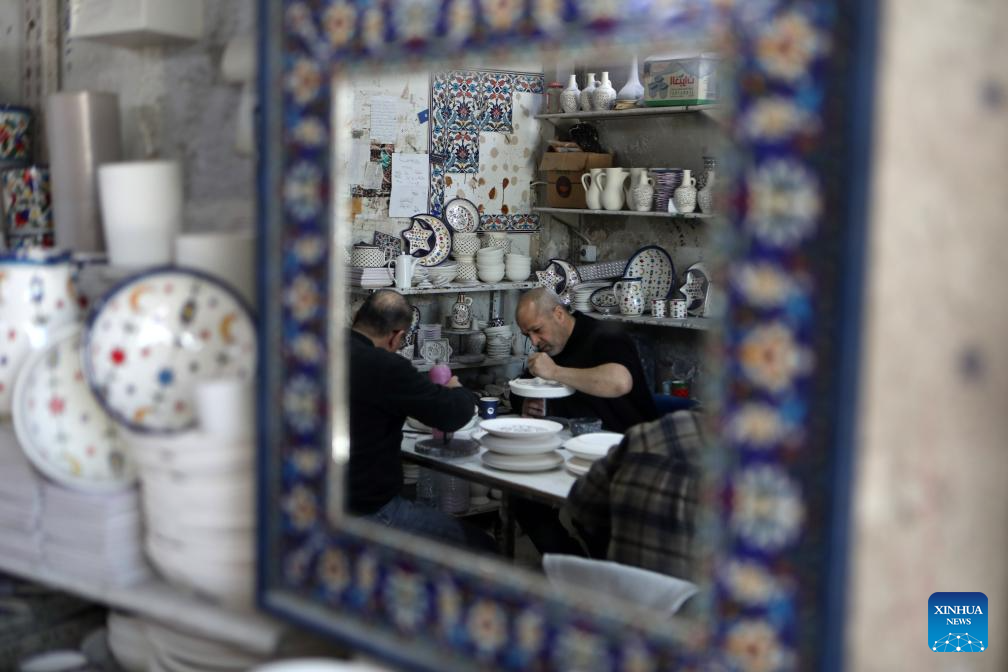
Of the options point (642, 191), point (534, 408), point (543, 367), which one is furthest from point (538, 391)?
point (642, 191)

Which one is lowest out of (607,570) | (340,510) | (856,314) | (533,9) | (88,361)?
(607,570)

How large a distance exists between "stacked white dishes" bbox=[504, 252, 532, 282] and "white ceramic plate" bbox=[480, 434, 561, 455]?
104 inches

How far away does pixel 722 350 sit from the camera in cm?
110

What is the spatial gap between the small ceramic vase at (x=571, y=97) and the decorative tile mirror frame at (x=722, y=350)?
4405 millimetres

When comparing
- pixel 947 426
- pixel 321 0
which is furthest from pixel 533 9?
pixel 947 426

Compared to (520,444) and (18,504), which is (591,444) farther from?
(18,504)

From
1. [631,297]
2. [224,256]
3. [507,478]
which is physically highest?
[224,256]

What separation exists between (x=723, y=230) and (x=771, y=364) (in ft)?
0.50

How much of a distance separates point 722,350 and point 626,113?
4.50 m

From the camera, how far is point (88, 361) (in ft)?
5.46

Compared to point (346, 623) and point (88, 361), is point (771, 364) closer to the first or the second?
point (346, 623)

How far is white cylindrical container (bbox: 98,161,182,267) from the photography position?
184 cm

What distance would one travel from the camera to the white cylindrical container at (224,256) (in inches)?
68.1

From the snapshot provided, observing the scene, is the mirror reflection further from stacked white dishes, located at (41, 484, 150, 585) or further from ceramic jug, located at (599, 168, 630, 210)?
stacked white dishes, located at (41, 484, 150, 585)
